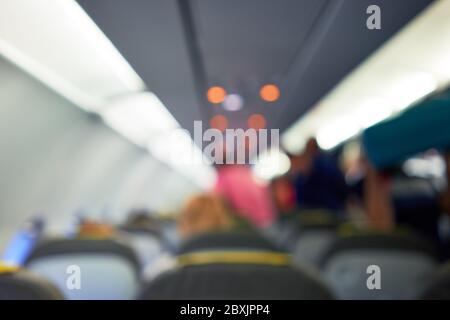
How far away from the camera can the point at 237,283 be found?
1323 mm

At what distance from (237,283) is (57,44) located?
89 cm

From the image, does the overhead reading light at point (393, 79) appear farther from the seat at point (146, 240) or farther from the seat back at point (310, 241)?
the seat at point (146, 240)

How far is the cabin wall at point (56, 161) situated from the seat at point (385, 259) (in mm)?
1204

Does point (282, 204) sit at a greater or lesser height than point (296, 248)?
greater

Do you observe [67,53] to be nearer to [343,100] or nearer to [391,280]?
[391,280]

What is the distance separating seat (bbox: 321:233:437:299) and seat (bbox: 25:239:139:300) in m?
0.76

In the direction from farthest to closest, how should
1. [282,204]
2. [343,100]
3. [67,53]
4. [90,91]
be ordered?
[282,204] → [343,100] → [90,91] → [67,53]

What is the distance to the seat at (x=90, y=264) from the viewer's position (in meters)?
1.51

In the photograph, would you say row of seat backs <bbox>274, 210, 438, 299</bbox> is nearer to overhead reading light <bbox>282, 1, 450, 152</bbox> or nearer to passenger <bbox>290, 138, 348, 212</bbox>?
overhead reading light <bbox>282, 1, 450, 152</bbox>

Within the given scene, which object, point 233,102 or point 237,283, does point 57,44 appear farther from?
point 233,102

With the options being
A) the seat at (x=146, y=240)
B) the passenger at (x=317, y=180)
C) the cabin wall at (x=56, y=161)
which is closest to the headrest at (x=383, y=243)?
the cabin wall at (x=56, y=161)

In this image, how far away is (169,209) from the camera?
496 inches

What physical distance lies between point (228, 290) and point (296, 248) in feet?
7.73
